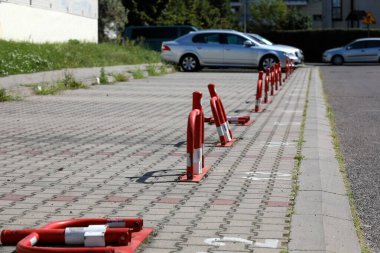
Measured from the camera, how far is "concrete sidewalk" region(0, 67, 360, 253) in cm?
619

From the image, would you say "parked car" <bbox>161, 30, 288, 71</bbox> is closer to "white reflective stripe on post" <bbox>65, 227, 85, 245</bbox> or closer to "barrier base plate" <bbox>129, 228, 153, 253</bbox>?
"barrier base plate" <bbox>129, 228, 153, 253</bbox>

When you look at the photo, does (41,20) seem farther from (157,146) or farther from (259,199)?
(259,199)

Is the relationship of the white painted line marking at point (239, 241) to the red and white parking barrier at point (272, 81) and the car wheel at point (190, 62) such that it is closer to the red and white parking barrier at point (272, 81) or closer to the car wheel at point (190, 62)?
the red and white parking barrier at point (272, 81)

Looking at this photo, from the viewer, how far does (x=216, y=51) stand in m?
35.4

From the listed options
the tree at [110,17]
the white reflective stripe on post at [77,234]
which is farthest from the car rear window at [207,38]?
the white reflective stripe on post at [77,234]

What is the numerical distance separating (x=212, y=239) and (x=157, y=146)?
16.9 feet

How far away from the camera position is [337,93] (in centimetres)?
2320

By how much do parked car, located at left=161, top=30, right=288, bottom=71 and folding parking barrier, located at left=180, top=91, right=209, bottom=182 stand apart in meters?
26.7

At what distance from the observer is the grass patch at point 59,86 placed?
65.8 feet

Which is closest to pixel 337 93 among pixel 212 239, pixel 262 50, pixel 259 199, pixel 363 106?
pixel 363 106

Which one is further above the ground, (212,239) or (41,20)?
(41,20)

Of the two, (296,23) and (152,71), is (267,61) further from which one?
(296,23)

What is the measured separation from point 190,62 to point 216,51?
1157mm

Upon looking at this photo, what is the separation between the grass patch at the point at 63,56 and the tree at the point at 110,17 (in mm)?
20898
